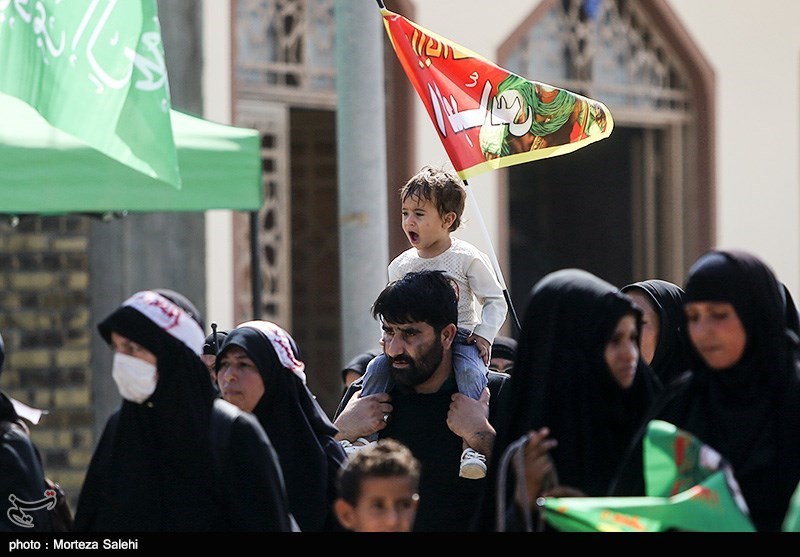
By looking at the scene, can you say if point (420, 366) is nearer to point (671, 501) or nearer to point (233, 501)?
point (233, 501)

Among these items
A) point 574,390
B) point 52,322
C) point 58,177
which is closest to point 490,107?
point 58,177

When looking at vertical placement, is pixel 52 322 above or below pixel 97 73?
below

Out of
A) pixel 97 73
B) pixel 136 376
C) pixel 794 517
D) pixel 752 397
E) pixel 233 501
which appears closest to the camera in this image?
pixel 794 517

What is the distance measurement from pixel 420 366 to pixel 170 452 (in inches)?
41.7

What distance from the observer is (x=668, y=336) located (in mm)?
5449

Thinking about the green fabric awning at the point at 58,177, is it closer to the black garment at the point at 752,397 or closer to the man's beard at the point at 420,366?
the man's beard at the point at 420,366

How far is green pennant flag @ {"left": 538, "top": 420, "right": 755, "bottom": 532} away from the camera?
3281 millimetres

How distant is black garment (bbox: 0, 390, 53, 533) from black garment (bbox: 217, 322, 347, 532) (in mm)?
618

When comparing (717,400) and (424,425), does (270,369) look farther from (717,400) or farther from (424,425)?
(717,400)

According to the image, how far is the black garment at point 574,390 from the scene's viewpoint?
3664 mm

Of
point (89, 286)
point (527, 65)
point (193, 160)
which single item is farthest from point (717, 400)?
point (527, 65)

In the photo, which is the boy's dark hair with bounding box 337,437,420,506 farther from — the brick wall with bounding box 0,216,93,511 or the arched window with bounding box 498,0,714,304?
the arched window with bounding box 498,0,714,304

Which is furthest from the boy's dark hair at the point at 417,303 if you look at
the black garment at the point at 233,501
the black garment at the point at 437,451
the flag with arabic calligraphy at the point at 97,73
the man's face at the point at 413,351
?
the black garment at the point at 233,501

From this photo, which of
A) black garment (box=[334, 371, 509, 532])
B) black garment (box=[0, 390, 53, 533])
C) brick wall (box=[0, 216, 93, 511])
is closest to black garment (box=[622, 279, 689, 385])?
black garment (box=[334, 371, 509, 532])
